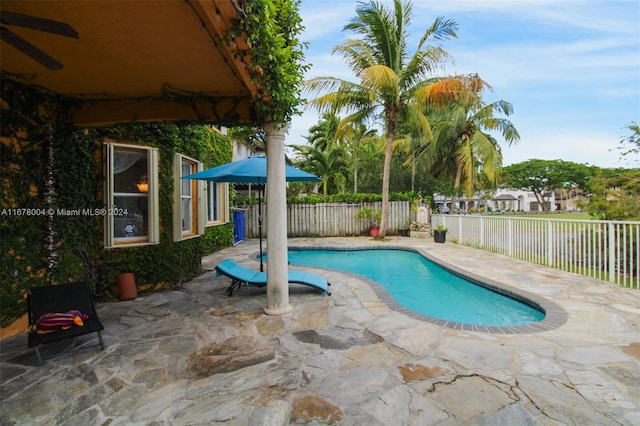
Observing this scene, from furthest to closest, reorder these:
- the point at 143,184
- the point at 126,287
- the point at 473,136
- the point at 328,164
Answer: the point at 328,164 → the point at 473,136 → the point at 143,184 → the point at 126,287

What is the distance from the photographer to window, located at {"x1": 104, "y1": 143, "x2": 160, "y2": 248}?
4770 millimetres

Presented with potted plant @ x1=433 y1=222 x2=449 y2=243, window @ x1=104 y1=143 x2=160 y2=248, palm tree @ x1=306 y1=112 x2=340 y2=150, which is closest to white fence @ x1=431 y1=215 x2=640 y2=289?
potted plant @ x1=433 y1=222 x2=449 y2=243

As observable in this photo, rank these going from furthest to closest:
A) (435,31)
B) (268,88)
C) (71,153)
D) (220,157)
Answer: (435,31)
(220,157)
(71,153)
(268,88)

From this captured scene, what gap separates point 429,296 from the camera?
5.84m

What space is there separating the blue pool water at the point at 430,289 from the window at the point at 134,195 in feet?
14.8

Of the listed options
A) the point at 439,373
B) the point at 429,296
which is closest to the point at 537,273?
the point at 429,296

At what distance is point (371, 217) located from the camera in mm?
13766

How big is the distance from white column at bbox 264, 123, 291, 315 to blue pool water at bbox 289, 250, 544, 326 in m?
2.45

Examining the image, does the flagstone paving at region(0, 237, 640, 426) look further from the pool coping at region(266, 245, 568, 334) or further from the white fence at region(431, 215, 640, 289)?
the white fence at region(431, 215, 640, 289)

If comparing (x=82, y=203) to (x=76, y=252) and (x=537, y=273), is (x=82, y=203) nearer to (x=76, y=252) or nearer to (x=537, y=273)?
(x=76, y=252)

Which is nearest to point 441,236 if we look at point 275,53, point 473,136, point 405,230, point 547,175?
point 405,230

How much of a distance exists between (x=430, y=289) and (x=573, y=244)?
3006 mm

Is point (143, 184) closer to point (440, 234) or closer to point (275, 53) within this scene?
point (275, 53)

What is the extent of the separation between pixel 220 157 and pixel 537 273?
8660 mm
